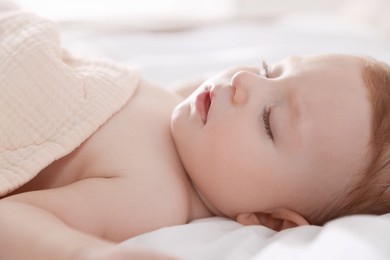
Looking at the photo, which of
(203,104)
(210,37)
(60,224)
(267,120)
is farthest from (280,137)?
(210,37)

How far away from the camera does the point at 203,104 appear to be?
1099 millimetres

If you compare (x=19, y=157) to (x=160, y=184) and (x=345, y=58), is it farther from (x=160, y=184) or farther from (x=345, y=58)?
(x=345, y=58)

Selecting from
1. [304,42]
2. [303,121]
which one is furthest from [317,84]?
[304,42]

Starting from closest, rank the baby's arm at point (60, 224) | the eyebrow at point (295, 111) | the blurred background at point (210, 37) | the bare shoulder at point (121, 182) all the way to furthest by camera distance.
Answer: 1. the baby's arm at point (60, 224)
2. the bare shoulder at point (121, 182)
3. the eyebrow at point (295, 111)
4. the blurred background at point (210, 37)

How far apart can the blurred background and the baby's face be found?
0.62 meters

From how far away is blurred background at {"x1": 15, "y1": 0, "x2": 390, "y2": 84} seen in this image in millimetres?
1846

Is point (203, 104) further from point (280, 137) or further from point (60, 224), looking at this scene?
point (60, 224)

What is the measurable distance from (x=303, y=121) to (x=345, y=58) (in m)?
0.18

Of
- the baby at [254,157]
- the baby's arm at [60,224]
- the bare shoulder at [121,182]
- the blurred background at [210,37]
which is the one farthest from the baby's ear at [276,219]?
the blurred background at [210,37]

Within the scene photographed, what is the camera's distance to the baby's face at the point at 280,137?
102 cm

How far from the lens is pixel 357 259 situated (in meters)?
A: 0.76

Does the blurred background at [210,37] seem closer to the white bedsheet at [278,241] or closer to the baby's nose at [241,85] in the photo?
the baby's nose at [241,85]

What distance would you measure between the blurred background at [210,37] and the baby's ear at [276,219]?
713 mm

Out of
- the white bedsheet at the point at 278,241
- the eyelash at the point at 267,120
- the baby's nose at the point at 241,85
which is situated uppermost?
the baby's nose at the point at 241,85
